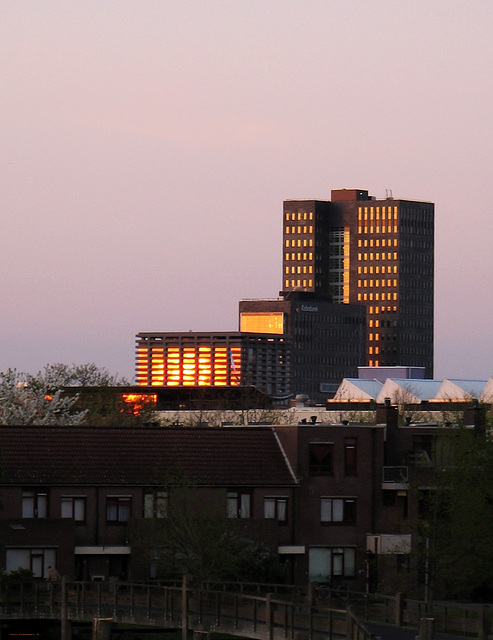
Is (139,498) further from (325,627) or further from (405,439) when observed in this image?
(325,627)

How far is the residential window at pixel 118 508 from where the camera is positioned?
282 ft

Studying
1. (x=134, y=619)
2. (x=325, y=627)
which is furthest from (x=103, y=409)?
(x=325, y=627)

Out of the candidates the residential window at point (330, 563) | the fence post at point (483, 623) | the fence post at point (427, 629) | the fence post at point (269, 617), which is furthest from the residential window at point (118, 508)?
the fence post at point (483, 623)

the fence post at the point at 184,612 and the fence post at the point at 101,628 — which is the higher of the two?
the fence post at the point at 184,612

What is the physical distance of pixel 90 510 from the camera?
85.6 m

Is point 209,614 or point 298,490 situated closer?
point 209,614

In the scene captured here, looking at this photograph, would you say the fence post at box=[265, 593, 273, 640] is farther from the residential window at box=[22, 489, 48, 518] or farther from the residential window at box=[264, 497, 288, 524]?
the residential window at box=[264, 497, 288, 524]

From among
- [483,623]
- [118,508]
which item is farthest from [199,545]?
[483,623]

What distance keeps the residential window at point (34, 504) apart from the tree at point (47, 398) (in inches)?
1253

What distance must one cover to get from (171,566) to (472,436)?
17386 millimetres

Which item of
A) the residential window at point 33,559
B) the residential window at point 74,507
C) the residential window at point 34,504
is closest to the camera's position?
the residential window at point 33,559

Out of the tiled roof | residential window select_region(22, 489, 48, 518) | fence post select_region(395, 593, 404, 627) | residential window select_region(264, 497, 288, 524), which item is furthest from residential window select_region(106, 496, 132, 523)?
fence post select_region(395, 593, 404, 627)

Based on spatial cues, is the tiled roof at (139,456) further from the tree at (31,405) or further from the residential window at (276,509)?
the tree at (31,405)

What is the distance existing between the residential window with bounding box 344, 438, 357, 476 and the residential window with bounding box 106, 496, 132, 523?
38.8ft
